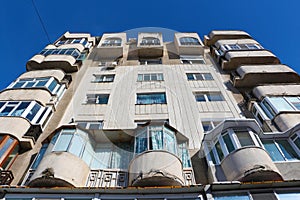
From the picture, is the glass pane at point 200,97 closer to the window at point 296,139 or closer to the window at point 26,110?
the window at point 296,139

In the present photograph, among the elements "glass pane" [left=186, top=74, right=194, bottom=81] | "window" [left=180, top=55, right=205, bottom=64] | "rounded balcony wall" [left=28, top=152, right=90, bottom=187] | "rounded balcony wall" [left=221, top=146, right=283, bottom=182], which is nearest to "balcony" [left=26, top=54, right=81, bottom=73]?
"glass pane" [left=186, top=74, right=194, bottom=81]

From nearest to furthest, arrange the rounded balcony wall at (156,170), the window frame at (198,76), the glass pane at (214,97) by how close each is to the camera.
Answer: the rounded balcony wall at (156,170)
the glass pane at (214,97)
the window frame at (198,76)

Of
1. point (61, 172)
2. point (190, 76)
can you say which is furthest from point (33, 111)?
point (190, 76)

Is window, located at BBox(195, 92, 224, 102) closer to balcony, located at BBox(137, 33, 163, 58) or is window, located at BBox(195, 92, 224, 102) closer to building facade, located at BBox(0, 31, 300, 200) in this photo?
building facade, located at BBox(0, 31, 300, 200)

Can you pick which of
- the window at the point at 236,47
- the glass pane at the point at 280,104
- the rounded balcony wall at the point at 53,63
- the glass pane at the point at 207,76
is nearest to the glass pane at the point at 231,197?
the glass pane at the point at 280,104

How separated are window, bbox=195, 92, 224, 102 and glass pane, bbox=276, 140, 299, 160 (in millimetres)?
5638

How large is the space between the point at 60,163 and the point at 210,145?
6.81 m

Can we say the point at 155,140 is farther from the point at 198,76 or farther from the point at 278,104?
the point at 198,76

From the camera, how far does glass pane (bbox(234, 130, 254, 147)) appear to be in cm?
1002

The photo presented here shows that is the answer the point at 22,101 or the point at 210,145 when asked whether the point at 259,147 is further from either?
the point at 22,101

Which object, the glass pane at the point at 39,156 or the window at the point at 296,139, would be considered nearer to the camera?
the glass pane at the point at 39,156

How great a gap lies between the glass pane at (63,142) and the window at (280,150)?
9148 millimetres

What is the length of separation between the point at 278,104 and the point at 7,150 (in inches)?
590

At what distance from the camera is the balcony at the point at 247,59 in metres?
19.8
